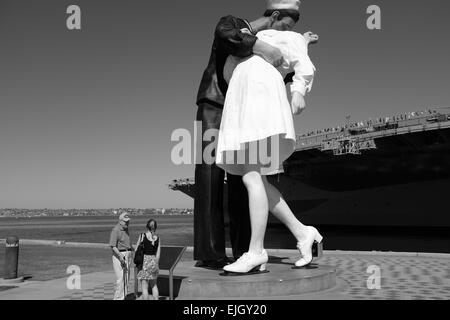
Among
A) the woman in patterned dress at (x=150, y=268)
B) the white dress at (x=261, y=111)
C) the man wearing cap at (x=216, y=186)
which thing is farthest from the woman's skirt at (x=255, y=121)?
the woman in patterned dress at (x=150, y=268)

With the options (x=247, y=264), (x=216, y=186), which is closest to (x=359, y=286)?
(x=247, y=264)

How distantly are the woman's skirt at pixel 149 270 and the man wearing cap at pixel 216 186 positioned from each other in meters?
0.80

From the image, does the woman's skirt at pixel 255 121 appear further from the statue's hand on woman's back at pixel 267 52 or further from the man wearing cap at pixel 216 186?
the man wearing cap at pixel 216 186

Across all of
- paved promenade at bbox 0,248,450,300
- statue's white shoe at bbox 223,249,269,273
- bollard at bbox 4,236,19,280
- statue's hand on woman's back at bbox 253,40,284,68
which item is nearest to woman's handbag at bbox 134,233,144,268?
paved promenade at bbox 0,248,450,300

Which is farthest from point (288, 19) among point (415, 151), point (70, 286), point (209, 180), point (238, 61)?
point (415, 151)

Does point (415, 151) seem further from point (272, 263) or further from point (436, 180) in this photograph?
point (272, 263)

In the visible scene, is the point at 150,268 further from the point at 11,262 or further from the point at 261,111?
the point at 11,262

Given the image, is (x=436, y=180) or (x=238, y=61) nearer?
(x=238, y=61)

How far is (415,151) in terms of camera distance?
26.6 m

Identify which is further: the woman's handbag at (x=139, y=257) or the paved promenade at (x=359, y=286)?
the paved promenade at (x=359, y=286)

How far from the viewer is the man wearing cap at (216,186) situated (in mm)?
5168
